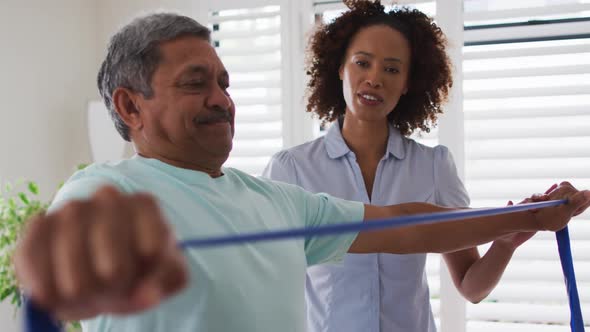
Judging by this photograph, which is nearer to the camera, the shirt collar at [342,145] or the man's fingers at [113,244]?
the man's fingers at [113,244]

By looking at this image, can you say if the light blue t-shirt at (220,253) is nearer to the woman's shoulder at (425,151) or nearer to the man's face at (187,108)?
the man's face at (187,108)

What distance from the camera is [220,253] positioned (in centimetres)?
108

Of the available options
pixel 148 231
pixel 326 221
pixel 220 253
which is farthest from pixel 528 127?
pixel 148 231

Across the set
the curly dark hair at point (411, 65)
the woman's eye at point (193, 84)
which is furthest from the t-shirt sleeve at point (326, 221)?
the curly dark hair at point (411, 65)

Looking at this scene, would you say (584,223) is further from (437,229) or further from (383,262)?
(437,229)

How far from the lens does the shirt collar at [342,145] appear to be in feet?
6.21

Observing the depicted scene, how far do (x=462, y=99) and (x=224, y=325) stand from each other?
220 cm

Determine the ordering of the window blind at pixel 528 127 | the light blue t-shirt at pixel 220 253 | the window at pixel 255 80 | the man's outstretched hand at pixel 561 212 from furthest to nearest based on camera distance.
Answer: the window at pixel 255 80
the window blind at pixel 528 127
the man's outstretched hand at pixel 561 212
the light blue t-shirt at pixel 220 253

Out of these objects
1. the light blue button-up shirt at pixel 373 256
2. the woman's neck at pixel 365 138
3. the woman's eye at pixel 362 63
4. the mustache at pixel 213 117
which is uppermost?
the woman's eye at pixel 362 63

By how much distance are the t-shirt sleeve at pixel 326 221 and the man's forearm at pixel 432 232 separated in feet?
0.17

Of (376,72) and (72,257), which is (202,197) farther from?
(376,72)

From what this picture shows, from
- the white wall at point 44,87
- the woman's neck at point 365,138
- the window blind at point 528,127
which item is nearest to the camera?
the woman's neck at point 365,138

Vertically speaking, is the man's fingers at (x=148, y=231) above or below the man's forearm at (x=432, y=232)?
above

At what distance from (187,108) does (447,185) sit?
0.95 m
